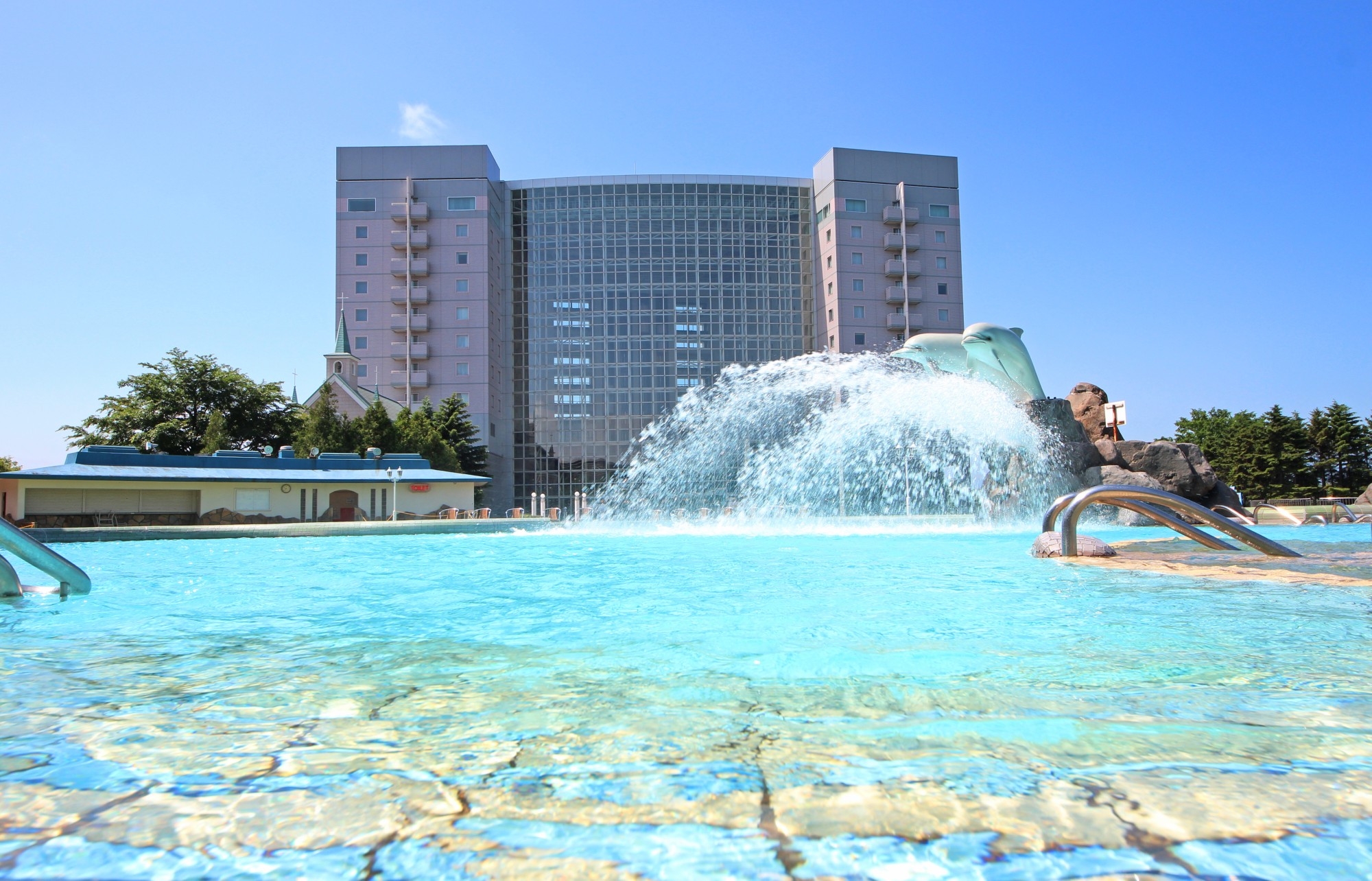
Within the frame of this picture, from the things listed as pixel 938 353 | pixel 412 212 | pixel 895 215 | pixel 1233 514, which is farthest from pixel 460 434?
pixel 1233 514

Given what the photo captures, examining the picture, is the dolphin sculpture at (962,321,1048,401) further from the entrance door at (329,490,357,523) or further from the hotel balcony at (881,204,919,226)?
the hotel balcony at (881,204,919,226)

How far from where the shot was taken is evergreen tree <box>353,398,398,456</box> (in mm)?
42500

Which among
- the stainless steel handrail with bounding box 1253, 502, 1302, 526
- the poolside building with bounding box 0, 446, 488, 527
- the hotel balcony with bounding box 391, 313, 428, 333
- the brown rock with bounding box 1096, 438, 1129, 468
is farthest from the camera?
the hotel balcony with bounding box 391, 313, 428, 333

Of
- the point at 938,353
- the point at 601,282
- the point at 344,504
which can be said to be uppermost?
the point at 601,282

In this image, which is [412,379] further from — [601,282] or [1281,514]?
[1281,514]

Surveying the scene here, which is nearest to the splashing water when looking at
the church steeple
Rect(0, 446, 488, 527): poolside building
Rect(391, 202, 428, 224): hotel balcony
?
Rect(0, 446, 488, 527): poolside building

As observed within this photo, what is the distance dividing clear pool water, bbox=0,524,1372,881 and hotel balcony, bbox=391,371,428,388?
54983mm

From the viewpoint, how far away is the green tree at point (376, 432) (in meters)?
42.5

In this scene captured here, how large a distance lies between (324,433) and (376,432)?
247cm

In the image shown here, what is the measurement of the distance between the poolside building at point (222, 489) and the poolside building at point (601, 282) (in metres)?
19.1

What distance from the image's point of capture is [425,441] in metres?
44.8

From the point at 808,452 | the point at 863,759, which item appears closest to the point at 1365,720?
the point at 863,759

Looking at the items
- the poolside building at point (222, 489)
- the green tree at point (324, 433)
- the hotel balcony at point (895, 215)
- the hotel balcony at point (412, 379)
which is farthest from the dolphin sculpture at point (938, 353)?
the hotel balcony at point (412, 379)

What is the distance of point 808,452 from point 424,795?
1968 centimetres
